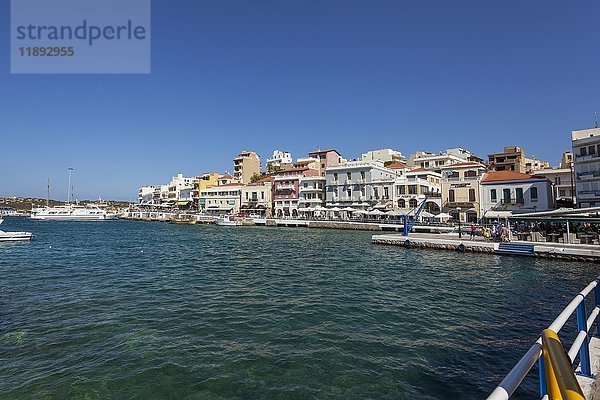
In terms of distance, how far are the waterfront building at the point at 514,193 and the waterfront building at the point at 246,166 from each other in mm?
A: 66837

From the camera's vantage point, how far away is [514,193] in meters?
44.7

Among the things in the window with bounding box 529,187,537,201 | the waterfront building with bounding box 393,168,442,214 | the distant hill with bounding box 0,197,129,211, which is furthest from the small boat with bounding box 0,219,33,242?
the distant hill with bounding box 0,197,129,211

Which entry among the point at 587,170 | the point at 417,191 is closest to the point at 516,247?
the point at 587,170

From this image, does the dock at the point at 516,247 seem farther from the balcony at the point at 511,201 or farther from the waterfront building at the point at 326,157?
the waterfront building at the point at 326,157

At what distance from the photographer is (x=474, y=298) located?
1306 cm

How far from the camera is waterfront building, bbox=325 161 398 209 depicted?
57062 mm

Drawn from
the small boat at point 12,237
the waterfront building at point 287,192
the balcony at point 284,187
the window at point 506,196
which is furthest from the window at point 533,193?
the small boat at point 12,237

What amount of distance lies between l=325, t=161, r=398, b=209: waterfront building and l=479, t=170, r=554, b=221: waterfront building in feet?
45.1

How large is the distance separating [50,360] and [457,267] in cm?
1917

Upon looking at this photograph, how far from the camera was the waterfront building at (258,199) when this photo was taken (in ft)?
249

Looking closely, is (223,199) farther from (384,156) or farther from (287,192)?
(384,156)

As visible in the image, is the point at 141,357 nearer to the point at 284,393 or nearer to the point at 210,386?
the point at 210,386

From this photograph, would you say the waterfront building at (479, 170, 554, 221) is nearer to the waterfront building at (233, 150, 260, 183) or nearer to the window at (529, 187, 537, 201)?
the window at (529, 187, 537, 201)

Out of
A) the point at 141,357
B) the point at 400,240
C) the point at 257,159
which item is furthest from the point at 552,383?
the point at 257,159
